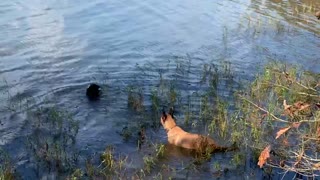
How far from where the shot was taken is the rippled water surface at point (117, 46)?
1061cm

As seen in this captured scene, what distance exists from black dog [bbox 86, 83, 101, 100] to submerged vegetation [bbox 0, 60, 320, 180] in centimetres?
73

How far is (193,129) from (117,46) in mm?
6283

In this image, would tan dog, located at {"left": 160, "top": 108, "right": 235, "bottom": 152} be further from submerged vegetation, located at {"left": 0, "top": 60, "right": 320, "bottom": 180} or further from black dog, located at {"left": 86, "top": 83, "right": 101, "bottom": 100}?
black dog, located at {"left": 86, "top": 83, "right": 101, "bottom": 100}

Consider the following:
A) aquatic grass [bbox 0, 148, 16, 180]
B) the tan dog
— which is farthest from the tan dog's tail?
aquatic grass [bbox 0, 148, 16, 180]

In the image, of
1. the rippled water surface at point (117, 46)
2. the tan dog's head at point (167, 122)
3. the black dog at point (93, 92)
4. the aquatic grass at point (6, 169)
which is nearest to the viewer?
the aquatic grass at point (6, 169)

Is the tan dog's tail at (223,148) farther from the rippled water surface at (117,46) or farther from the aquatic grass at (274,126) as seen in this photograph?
the rippled water surface at (117,46)

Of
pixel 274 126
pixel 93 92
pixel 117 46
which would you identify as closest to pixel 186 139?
pixel 274 126

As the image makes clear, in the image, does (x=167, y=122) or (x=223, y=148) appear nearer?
(x=223, y=148)

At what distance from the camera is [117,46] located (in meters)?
15.3

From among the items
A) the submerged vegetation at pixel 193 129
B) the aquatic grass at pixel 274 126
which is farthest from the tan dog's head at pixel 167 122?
the aquatic grass at pixel 274 126

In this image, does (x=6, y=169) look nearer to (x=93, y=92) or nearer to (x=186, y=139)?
(x=186, y=139)

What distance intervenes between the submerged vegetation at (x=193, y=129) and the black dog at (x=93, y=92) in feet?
2.39

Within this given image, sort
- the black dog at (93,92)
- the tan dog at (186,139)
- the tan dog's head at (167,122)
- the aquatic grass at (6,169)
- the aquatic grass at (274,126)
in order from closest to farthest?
the aquatic grass at (6,169), the aquatic grass at (274,126), the tan dog at (186,139), the tan dog's head at (167,122), the black dog at (93,92)

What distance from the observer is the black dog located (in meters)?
11.0
